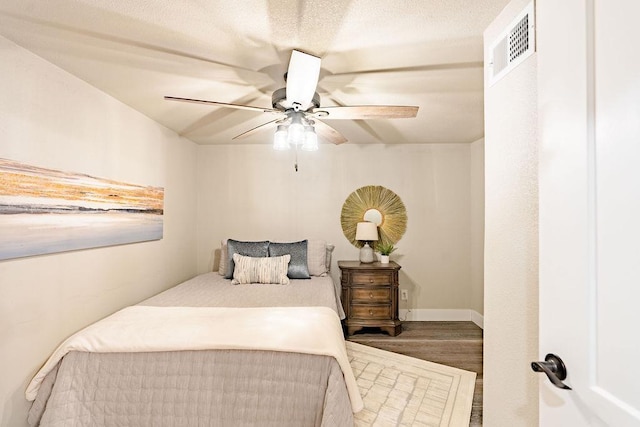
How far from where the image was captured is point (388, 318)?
12.7ft

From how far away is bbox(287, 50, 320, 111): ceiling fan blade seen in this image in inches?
68.4

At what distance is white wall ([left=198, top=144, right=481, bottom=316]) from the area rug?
1.40 metres

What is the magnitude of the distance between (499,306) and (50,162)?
256 centimetres

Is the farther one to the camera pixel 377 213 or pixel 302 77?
pixel 377 213

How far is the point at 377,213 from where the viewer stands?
4410mm

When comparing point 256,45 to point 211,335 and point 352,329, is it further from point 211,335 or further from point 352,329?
point 352,329

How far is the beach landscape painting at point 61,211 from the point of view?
181 cm

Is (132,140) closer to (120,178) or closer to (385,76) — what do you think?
(120,178)

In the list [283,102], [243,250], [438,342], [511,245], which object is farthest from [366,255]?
[511,245]

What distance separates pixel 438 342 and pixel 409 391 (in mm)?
1183

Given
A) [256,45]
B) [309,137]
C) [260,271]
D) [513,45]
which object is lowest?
[260,271]

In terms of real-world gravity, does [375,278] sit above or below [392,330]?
above

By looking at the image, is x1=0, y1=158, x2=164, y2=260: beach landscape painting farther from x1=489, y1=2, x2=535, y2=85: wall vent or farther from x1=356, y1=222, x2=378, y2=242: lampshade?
x1=489, y1=2, x2=535, y2=85: wall vent

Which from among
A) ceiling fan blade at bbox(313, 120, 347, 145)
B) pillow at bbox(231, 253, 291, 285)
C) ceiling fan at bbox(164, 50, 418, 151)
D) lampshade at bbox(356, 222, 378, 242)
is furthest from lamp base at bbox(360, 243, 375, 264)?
ceiling fan at bbox(164, 50, 418, 151)
